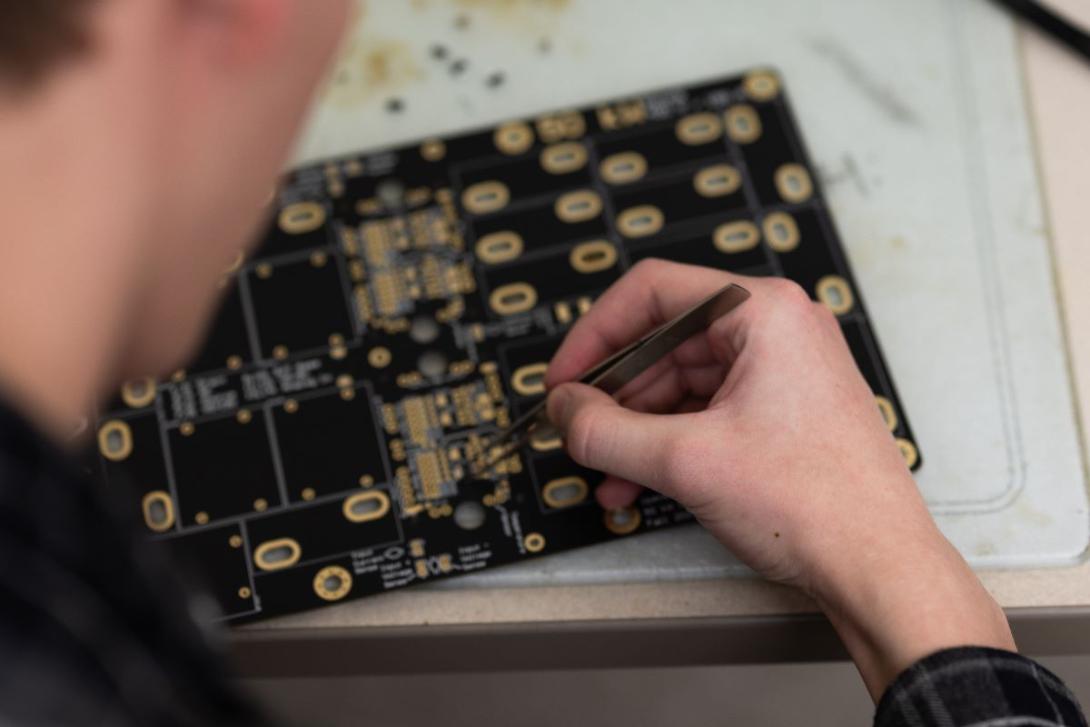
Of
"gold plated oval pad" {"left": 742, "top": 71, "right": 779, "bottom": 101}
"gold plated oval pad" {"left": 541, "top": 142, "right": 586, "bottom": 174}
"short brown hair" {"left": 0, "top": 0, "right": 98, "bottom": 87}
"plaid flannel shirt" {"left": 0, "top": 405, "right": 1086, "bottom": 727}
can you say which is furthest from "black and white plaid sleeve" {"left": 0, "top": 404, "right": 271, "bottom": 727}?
"gold plated oval pad" {"left": 742, "top": 71, "right": 779, "bottom": 101}

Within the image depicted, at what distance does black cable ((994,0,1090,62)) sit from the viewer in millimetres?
854

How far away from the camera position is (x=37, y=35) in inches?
14.0

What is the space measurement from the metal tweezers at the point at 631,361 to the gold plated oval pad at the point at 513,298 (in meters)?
0.08

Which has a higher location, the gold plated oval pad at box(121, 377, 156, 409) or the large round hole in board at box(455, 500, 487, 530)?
the gold plated oval pad at box(121, 377, 156, 409)

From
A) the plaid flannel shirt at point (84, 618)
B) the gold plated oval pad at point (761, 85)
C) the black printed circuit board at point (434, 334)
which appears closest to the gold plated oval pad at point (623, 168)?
the black printed circuit board at point (434, 334)

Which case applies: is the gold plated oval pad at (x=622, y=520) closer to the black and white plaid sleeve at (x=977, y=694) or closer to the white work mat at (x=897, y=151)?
the white work mat at (x=897, y=151)

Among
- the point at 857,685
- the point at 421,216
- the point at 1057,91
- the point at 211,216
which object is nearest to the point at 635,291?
the point at 421,216

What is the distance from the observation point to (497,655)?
71 centimetres

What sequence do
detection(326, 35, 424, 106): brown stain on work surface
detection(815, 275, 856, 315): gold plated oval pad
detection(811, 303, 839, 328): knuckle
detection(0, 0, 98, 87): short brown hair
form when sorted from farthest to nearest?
1. detection(326, 35, 424, 106): brown stain on work surface
2. detection(815, 275, 856, 315): gold plated oval pad
3. detection(811, 303, 839, 328): knuckle
4. detection(0, 0, 98, 87): short brown hair

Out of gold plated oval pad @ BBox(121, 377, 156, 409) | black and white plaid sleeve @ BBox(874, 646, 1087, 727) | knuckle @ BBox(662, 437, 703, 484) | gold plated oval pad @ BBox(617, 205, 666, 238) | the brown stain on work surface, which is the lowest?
black and white plaid sleeve @ BBox(874, 646, 1087, 727)

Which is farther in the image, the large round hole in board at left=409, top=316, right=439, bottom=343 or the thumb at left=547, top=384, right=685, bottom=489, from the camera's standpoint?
the large round hole in board at left=409, top=316, right=439, bottom=343

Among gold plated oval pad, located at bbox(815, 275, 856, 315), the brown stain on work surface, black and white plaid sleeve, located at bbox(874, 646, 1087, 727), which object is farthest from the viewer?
the brown stain on work surface

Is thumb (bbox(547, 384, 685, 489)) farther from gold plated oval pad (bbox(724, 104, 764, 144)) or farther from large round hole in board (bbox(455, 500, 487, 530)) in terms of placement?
gold plated oval pad (bbox(724, 104, 764, 144))

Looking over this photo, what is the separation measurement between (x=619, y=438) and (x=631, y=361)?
52 mm
